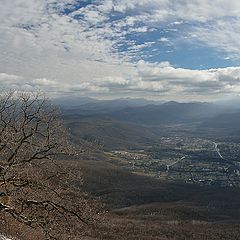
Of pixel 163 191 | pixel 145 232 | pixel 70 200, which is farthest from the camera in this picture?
pixel 163 191

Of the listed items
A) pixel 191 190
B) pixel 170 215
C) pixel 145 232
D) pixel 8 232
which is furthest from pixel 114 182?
pixel 8 232

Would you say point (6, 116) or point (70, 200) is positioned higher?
point (6, 116)

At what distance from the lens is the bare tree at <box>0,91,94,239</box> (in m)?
24.5

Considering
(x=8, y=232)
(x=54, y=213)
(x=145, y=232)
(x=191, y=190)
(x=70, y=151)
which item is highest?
(x=70, y=151)

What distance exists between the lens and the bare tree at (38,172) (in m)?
24.5

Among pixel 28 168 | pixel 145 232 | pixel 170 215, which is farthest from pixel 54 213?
pixel 170 215

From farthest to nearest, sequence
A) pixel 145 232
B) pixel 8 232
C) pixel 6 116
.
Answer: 1. pixel 145 232
2. pixel 8 232
3. pixel 6 116

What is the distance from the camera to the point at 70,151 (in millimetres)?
25969

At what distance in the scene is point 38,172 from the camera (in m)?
26.0

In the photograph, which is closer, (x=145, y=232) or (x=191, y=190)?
(x=145, y=232)

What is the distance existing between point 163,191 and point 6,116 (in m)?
164

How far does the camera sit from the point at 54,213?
2681 centimetres

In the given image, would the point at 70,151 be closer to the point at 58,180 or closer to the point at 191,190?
the point at 58,180

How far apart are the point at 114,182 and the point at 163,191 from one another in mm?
24210
